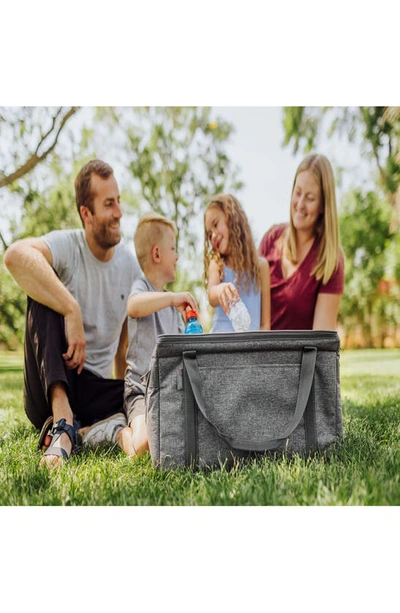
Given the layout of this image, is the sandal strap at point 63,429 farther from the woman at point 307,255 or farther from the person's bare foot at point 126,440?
the woman at point 307,255

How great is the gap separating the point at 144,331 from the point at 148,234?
40 centimetres

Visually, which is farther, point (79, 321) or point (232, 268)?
point (232, 268)

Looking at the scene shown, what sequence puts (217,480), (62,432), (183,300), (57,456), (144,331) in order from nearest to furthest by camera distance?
(217,480) < (57,456) < (62,432) < (183,300) < (144,331)

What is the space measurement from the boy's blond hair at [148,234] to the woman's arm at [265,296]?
0.40 metres

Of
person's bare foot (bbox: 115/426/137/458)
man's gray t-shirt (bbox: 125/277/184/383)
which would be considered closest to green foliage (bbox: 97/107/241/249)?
man's gray t-shirt (bbox: 125/277/184/383)

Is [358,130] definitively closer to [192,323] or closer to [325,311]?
[325,311]

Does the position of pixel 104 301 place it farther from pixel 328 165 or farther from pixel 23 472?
pixel 328 165

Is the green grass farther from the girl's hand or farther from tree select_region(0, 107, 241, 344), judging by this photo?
tree select_region(0, 107, 241, 344)

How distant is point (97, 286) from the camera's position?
2.34m

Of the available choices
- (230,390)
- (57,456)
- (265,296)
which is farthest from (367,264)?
(57,456)

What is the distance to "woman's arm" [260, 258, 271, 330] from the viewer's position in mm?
2465

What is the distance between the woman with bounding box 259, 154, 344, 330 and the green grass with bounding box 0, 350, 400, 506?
60cm

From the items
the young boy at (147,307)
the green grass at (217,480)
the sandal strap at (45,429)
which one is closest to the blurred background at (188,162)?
the young boy at (147,307)

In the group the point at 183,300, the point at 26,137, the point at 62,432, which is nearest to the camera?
the point at 62,432
